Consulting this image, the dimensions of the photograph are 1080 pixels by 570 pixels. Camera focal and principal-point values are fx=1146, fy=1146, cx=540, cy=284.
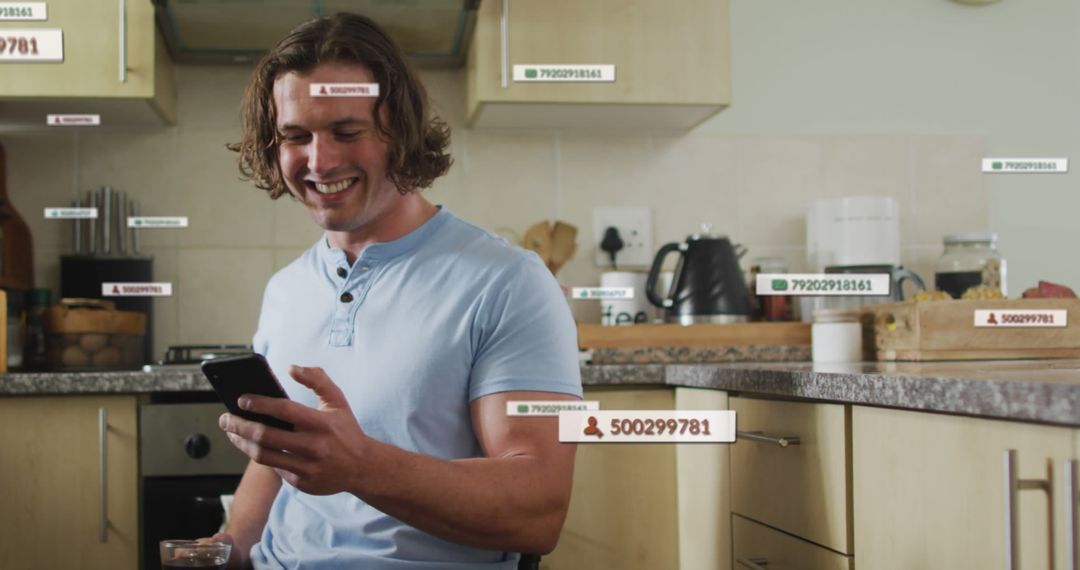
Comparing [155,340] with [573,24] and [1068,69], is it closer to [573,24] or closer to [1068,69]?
[573,24]

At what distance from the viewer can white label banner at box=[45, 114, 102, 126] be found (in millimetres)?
2445

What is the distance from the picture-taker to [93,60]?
228cm

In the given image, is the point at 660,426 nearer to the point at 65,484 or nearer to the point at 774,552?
the point at 774,552

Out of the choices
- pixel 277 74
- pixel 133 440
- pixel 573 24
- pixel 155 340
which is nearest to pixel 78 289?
pixel 155 340

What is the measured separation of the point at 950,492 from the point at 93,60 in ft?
6.19

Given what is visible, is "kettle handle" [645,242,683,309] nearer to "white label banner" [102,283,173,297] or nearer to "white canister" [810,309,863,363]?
"white canister" [810,309,863,363]

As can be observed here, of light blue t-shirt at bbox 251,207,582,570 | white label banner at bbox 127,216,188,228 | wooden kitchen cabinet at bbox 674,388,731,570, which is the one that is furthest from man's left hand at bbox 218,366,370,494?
white label banner at bbox 127,216,188,228

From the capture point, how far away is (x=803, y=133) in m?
2.78

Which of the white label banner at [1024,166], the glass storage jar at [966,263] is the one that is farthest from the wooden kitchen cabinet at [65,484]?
the white label banner at [1024,166]

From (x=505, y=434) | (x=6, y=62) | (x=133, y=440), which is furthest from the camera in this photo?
(x=6, y=62)

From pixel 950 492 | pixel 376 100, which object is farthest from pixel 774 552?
pixel 376 100

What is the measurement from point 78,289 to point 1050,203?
2289mm

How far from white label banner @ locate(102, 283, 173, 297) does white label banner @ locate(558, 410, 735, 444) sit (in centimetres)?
114

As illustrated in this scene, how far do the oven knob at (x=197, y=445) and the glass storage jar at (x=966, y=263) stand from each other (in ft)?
5.24
